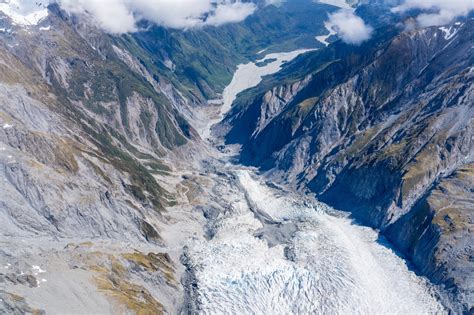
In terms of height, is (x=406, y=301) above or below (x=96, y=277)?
below

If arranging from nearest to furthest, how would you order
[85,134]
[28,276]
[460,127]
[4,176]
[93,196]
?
1. [28,276]
2. [4,176]
3. [93,196]
4. [460,127]
5. [85,134]

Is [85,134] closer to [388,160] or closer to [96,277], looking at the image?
[96,277]

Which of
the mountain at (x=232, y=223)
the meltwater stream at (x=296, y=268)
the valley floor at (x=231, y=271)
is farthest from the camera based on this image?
the meltwater stream at (x=296, y=268)

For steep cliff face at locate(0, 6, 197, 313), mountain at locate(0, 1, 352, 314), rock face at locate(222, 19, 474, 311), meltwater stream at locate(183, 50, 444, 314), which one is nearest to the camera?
mountain at locate(0, 1, 352, 314)

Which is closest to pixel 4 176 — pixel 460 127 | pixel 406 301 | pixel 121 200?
pixel 121 200

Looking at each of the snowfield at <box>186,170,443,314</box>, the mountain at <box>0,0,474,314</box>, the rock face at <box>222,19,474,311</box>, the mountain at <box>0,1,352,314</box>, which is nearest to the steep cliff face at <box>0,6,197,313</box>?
the mountain at <box>0,1,352,314</box>

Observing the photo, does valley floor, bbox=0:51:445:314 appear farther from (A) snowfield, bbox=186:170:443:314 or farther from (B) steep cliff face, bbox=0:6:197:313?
(B) steep cliff face, bbox=0:6:197:313

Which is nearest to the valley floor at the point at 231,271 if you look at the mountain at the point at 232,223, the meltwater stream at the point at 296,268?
the meltwater stream at the point at 296,268

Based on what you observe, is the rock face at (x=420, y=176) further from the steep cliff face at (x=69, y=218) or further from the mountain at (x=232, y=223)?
the steep cliff face at (x=69, y=218)

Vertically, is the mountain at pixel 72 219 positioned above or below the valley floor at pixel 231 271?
above
